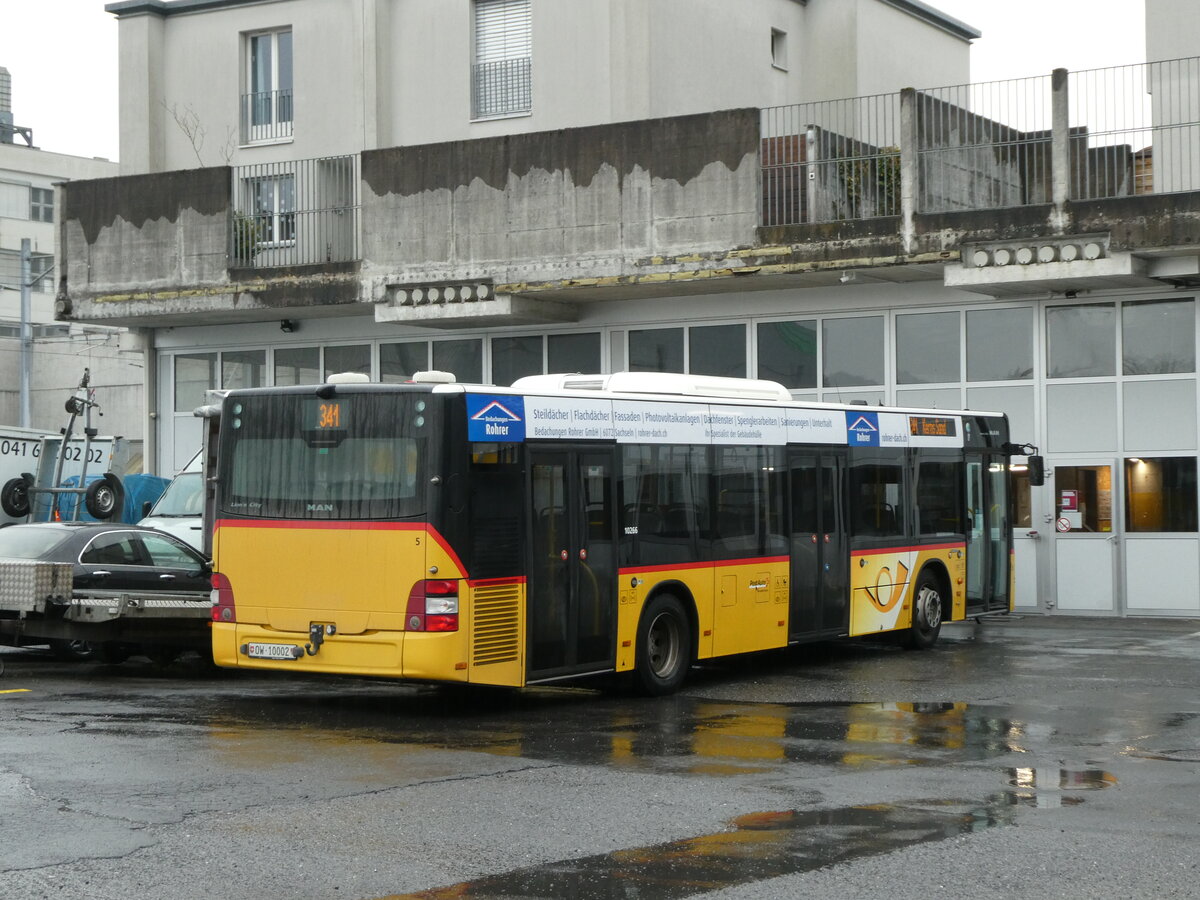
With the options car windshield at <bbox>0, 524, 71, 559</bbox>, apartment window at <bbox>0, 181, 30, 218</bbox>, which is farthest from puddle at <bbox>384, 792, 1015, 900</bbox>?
apartment window at <bbox>0, 181, 30, 218</bbox>

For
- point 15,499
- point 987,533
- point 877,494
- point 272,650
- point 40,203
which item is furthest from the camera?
point 40,203

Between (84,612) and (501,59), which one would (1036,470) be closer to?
(84,612)

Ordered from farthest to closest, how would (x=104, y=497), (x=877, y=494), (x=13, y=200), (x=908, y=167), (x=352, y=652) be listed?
(x=13, y=200) → (x=104, y=497) → (x=908, y=167) → (x=877, y=494) → (x=352, y=652)

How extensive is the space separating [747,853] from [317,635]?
602cm

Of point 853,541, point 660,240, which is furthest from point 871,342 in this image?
point 853,541

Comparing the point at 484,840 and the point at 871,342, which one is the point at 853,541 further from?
the point at 484,840

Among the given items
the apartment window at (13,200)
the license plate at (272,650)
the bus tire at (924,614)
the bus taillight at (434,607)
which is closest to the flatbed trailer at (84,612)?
the license plate at (272,650)

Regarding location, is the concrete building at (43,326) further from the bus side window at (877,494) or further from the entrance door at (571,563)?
the entrance door at (571,563)

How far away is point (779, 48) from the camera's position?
34.6 meters

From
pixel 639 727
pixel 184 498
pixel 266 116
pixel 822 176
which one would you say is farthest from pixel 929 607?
pixel 266 116

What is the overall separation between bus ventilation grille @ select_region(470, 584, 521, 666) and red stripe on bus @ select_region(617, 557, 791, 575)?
4.58 ft

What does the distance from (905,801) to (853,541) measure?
8.64m

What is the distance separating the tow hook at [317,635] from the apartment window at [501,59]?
68.0 feet

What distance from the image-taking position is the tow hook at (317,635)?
13094 mm
